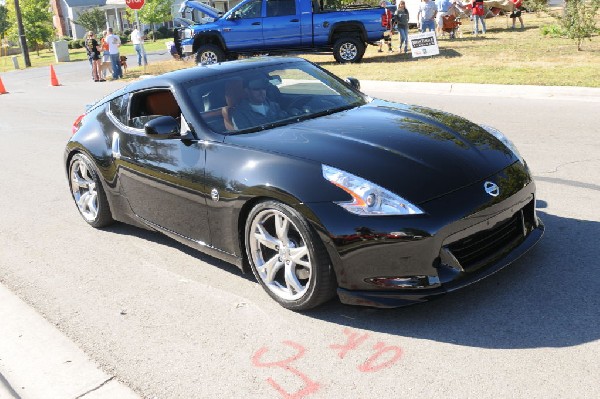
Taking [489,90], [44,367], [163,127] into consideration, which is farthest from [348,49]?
[44,367]

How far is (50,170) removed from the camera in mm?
9320

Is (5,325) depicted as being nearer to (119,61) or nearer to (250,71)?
(250,71)

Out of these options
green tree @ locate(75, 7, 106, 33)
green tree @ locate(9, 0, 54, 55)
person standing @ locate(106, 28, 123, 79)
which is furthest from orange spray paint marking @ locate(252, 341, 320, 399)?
green tree @ locate(75, 7, 106, 33)

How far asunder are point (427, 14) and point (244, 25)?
6211 millimetres

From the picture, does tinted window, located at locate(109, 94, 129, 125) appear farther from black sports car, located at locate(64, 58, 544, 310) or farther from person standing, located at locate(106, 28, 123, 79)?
person standing, located at locate(106, 28, 123, 79)

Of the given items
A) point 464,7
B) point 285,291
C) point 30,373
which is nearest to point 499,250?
point 285,291

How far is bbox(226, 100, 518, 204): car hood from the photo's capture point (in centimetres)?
393

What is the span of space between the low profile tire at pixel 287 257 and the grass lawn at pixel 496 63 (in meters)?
9.90

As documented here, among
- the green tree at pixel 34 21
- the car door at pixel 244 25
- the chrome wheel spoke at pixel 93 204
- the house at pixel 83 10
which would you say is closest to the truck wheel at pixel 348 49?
the car door at pixel 244 25

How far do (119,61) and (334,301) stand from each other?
22.3 meters

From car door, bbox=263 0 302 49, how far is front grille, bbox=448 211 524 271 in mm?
17364

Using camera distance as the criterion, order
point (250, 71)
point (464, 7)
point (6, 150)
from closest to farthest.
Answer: point (250, 71), point (6, 150), point (464, 7)

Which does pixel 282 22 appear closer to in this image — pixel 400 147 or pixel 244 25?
pixel 244 25

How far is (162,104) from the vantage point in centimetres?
→ 555
